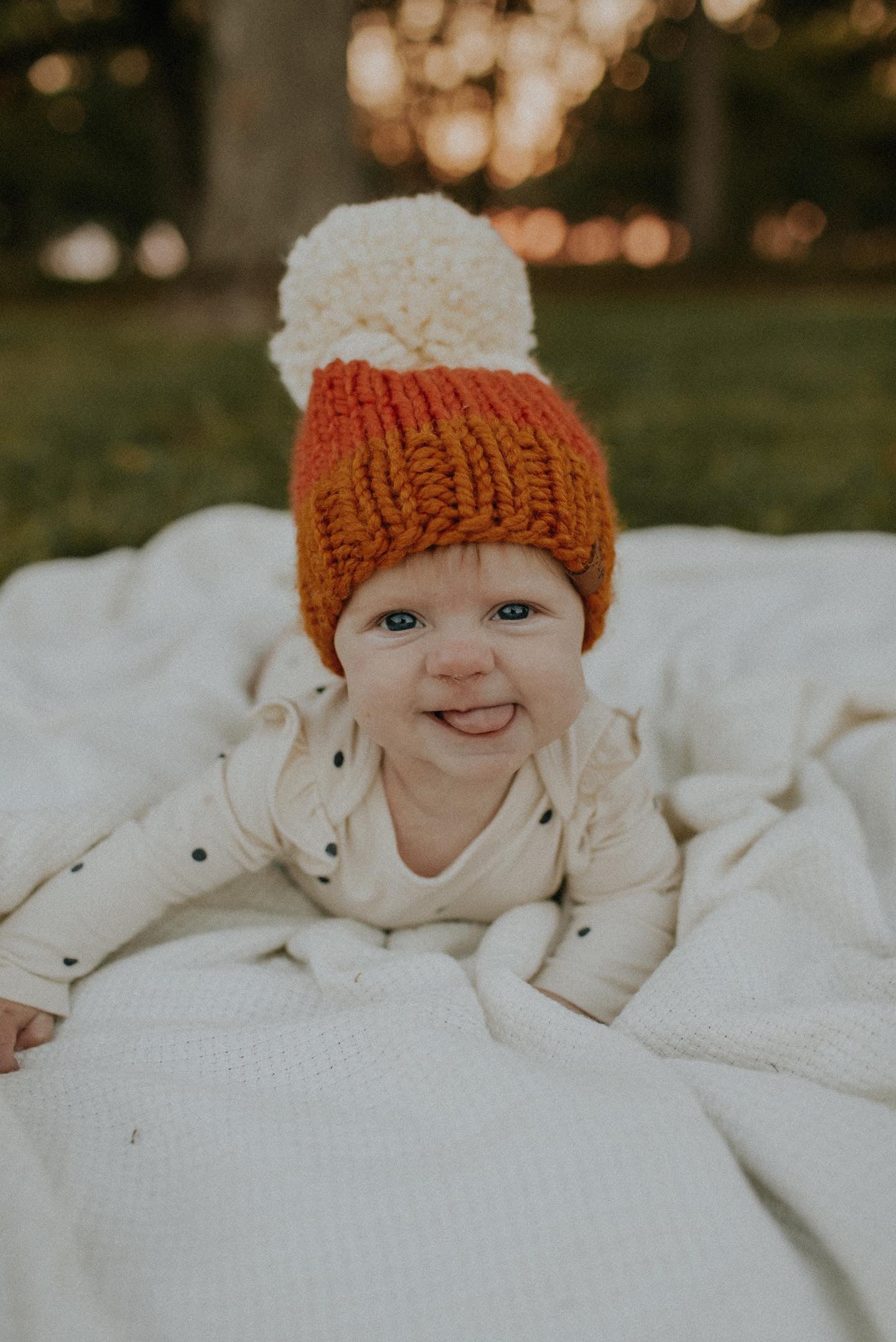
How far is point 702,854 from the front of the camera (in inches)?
67.2

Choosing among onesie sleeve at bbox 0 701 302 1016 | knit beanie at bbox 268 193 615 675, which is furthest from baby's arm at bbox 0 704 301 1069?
knit beanie at bbox 268 193 615 675

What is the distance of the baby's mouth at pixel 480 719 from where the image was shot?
1.37 metres

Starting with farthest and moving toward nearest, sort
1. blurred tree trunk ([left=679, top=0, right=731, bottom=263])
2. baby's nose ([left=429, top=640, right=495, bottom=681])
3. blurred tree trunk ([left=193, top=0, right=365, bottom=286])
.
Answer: blurred tree trunk ([left=679, top=0, right=731, bottom=263]) < blurred tree trunk ([left=193, top=0, right=365, bottom=286]) < baby's nose ([left=429, top=640, right=495, bottom=681])

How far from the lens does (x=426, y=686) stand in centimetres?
136

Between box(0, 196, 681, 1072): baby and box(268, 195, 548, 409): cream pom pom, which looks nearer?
box(0, 196, 681, 1072): baby

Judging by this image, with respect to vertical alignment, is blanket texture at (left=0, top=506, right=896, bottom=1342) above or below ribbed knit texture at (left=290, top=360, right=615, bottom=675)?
below

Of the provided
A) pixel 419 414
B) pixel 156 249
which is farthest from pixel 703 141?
pixel 156 249

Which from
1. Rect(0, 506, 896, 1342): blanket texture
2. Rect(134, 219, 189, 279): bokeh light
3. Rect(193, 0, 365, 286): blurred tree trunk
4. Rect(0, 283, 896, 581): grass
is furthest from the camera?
Rect(134, 219, 189, 279): bokeh light

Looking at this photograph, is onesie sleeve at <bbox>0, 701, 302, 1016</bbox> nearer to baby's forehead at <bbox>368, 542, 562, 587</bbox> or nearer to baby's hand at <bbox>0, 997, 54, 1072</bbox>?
baby's hand at <bbox>0, 997, 54, 1072</bbox>

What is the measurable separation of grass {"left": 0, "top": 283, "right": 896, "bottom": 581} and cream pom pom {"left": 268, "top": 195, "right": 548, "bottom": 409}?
0.28 metres

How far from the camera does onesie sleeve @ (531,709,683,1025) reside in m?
1.59

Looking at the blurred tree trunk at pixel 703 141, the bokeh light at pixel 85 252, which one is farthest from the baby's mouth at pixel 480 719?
the bokeh light at pixel 85 252

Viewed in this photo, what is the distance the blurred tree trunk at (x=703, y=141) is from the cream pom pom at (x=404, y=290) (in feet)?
47.8

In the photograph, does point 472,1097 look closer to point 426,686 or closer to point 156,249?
point 426,686
